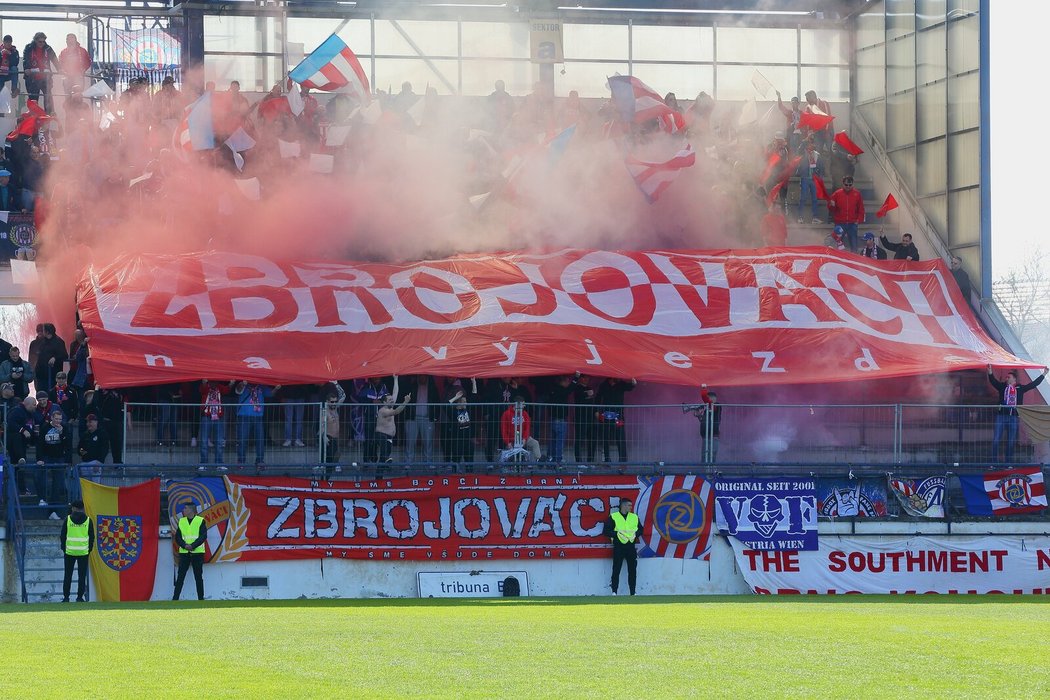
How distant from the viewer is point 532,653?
10266mm

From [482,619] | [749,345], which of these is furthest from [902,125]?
[482,619]

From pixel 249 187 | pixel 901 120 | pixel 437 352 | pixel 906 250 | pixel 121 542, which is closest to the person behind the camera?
pixel 121 542

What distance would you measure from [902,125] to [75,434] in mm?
16076

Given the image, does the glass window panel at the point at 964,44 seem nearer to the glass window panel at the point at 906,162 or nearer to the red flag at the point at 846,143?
the glass window panel at the point at 906,162

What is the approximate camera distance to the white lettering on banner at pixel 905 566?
20281mm

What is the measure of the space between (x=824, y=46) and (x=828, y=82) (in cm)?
74

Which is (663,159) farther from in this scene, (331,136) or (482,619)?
(482,619)

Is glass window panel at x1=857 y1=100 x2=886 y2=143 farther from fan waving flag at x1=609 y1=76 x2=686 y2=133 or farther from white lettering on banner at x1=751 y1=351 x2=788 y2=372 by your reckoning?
white lettering on banner at x1=751 y1=351 x2=788 y2=372

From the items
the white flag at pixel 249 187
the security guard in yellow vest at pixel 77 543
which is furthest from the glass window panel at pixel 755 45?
the security guard in yellow vest at pixel 77 543

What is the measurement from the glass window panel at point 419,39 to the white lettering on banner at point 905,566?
44.1ft

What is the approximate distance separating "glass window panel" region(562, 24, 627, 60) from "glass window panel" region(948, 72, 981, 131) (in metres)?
6.58

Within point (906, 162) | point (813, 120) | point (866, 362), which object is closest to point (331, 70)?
point (813, 120)

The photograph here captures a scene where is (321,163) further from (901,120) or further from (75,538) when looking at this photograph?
(901,120)

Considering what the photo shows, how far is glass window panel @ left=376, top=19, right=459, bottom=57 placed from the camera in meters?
30.3
